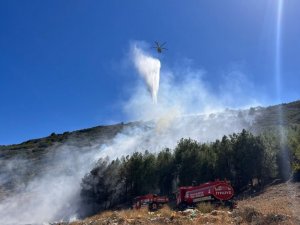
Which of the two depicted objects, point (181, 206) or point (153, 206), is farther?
point (153, 206)

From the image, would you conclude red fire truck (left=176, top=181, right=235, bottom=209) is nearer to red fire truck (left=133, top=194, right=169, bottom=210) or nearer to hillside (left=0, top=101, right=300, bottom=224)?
red fire truck (left=133, top=194, right=169, bottom=210)

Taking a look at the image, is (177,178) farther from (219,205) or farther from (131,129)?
(131,129)

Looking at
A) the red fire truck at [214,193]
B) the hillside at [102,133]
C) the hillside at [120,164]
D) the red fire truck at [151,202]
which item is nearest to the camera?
the red fire truck at [214,193]

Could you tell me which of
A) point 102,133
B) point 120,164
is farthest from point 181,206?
point 102,133

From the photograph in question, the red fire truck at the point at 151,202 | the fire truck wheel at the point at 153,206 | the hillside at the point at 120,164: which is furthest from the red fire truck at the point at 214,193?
the hillside at the point at 120,164

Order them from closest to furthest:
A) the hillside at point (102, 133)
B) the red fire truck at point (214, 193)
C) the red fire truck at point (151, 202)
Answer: the red fire truck at point (214, 193), the red fire truck at point (151, 202), the hillside at point (102, 133)

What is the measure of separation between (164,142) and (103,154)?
61.1ft

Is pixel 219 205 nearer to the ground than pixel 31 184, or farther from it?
nearer to the ground

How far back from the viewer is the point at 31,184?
103250 mm

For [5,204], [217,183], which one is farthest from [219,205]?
[5,204]

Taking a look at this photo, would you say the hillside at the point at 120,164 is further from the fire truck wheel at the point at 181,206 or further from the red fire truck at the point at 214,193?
the fire truck wheel at the point at 181,206

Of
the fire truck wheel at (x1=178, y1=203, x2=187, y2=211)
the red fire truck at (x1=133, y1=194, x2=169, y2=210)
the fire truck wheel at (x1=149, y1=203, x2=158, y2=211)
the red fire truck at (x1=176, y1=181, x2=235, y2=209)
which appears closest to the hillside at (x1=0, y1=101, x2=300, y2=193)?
the red fire truck at (x1=133, y1=194, x2=169, y2=210)

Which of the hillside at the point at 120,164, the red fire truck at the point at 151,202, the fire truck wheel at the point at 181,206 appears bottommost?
the fire truck wheel at the point at 181,206

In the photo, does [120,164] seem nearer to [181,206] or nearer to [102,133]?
[181,206]
